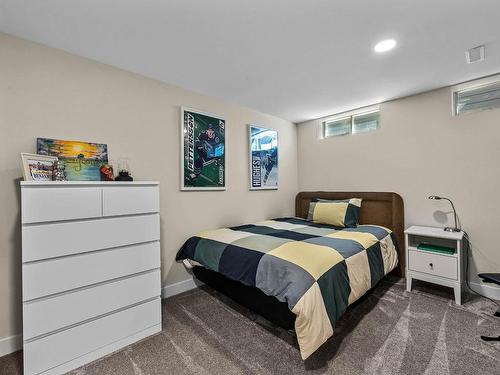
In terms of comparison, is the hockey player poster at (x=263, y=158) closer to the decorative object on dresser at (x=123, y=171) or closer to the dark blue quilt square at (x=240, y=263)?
the dark blue quilt square at (x=240, y=263)

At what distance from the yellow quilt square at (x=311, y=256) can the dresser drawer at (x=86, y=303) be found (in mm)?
1071

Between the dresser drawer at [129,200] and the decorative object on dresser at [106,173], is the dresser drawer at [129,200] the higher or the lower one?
the lower one

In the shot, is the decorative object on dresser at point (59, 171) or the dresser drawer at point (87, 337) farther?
the decorative object on dresser at point (59, 171)

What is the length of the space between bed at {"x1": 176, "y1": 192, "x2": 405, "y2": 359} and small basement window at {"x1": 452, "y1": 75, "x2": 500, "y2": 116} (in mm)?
1241

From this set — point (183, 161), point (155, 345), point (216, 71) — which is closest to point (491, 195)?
point (216, 71)

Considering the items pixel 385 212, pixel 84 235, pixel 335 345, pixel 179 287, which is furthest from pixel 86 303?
pixel 385 212

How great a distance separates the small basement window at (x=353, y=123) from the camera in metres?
3.40

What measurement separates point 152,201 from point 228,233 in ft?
2.97

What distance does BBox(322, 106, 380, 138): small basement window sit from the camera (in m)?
3.40

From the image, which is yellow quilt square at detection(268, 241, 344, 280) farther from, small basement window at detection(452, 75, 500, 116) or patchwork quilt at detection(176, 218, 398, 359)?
small basement window at detection(452, 75, 500, 116)

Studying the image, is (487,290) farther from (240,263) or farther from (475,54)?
(240,263)

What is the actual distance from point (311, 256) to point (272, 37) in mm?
1702

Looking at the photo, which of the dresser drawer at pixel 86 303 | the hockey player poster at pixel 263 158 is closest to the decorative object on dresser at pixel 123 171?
the dresser drawer at pixel 86 303

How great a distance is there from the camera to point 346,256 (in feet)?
6.37
